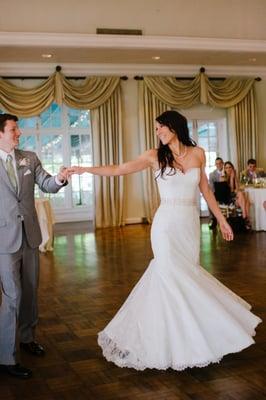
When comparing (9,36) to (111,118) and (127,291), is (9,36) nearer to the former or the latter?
(111,118)

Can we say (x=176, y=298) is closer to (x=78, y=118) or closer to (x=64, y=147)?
(x=64, y=147)

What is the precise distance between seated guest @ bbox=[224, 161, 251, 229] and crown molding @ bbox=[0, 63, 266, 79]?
9.52ft

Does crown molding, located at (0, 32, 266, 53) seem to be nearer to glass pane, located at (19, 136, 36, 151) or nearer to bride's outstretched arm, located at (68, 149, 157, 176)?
glass pane, located at (19, 136, 36, 151)

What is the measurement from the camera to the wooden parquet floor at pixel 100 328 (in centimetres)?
280

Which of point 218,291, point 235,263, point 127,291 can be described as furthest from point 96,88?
point 218,291

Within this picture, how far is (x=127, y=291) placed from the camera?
5098 mm

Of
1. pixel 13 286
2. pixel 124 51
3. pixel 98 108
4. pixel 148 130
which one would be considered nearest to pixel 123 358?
pixel 13 286

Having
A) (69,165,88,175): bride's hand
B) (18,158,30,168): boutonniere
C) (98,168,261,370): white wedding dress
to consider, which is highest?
(18,158,30,168): boutonniere

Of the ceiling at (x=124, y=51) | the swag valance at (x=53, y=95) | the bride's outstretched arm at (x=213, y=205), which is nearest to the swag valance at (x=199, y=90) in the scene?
the ceiling at (x=124, y=51)

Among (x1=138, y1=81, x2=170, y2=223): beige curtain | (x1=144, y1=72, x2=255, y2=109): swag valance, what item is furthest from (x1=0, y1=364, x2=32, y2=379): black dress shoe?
(x1=144, y1=72, x2=255, y2=109): swag valance

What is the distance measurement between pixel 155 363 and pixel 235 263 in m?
3.62

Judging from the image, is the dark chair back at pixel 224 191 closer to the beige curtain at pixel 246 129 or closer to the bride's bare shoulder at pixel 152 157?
the beige curtain at pixel 246 129

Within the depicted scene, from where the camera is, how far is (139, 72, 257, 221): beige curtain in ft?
37.9

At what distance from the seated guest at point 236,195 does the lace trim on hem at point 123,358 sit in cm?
641
